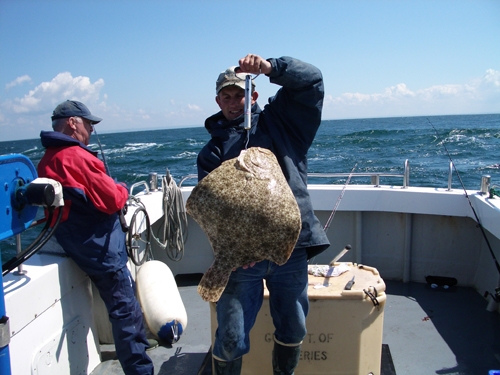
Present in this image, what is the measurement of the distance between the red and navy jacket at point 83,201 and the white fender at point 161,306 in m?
0.50

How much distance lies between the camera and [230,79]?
6.77 ft

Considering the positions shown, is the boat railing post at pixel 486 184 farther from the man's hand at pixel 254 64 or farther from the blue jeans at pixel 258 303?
the man's hand at pixel 254 64

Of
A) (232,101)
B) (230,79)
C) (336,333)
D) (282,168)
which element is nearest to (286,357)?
(336,333)

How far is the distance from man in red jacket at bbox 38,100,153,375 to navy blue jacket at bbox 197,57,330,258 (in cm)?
90

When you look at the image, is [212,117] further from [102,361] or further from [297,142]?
[102,361]

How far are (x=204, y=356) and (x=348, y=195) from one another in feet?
7.92

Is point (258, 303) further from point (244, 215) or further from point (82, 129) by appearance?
point (82, 129)

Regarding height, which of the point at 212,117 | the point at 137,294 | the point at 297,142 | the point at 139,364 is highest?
the point at 212,117

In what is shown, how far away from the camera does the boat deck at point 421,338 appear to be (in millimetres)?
Answer: 3002

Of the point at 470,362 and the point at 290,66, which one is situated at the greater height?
the point at 290,66

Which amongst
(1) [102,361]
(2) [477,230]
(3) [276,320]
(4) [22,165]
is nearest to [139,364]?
(1) [102,361]

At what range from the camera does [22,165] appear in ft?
5.94

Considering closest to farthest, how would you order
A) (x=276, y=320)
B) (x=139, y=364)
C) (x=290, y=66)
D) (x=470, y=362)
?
(x=290, y=66), (x=276, y=320), (x=139, y=364), (x=470, y=362)

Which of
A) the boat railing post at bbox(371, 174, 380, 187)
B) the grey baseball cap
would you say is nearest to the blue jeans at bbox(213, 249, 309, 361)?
the grey baseball cap
